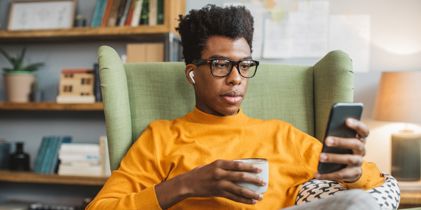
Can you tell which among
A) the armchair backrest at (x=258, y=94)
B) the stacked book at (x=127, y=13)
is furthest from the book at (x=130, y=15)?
the armchair backrest at (x=258, y=94)

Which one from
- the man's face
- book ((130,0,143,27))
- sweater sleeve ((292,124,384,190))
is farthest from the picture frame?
sweater sleeve ((292,124,384,190))

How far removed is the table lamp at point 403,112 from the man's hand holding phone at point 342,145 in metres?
1.32

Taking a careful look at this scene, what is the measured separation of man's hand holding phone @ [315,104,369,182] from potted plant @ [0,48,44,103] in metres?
2.29

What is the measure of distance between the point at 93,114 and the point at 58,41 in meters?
0.50

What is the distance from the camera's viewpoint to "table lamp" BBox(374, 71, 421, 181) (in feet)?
7.07

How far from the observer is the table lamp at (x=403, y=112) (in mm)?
2156

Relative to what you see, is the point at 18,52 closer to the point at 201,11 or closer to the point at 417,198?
the point at 201,11

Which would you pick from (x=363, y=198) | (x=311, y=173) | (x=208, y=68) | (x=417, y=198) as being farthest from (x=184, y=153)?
(x=417, y=198)

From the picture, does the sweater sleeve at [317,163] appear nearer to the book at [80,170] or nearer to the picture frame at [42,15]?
the book at [80,170]

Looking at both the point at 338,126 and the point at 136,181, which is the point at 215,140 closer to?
the point at 136,181

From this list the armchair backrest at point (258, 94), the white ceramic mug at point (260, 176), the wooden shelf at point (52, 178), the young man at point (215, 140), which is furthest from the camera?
the wooden shelf at point (52, 178)

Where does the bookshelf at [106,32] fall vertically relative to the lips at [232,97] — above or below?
above

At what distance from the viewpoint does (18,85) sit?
279 cm

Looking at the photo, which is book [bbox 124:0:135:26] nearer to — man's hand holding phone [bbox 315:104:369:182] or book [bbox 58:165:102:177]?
book [bbox 58:165:102:177]
